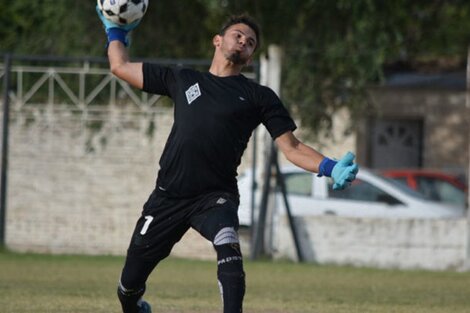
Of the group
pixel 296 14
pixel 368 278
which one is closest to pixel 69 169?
pixel 368 278

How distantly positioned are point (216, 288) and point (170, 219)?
572cm

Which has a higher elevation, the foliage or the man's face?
the foliage

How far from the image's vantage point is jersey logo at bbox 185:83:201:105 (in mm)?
Answer: 8516

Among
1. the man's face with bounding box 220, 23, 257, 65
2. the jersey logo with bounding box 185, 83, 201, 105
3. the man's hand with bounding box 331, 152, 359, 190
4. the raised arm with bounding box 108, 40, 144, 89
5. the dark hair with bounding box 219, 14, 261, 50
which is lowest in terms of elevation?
the man's hand with bounding box 331, 152, 359, 190

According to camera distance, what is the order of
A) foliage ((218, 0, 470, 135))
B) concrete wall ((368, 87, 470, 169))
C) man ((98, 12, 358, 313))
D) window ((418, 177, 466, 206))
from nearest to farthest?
man ((98, 12, 358, 313))
foliage ((218, 0, 470, 135))
window ((418, 177, 466, 206))
concrete wall ((368, 87, 470, 169))

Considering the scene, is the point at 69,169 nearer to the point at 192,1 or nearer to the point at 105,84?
the point at 105,84

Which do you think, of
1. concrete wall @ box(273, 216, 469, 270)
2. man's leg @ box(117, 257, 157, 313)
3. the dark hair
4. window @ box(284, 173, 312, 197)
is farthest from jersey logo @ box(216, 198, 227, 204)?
window @ box(284, 173, 312, 197)

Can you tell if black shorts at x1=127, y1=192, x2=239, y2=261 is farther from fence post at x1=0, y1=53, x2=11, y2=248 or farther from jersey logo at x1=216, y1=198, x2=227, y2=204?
fence post at x1=0, y1=53, x2=11, y2=248

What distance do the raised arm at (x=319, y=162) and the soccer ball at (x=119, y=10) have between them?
1380 millimetres

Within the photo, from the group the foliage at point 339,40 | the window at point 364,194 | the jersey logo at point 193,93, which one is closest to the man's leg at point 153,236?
the jersey logo at point 193,93

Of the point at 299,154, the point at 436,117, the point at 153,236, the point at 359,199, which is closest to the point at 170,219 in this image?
the point at 153,236

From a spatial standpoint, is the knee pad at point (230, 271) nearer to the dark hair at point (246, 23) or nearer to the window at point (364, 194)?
the dark hair at point (246, 23)

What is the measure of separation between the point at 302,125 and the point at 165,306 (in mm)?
12607

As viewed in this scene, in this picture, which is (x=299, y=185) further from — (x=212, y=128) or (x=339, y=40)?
(x=212, y=128)
